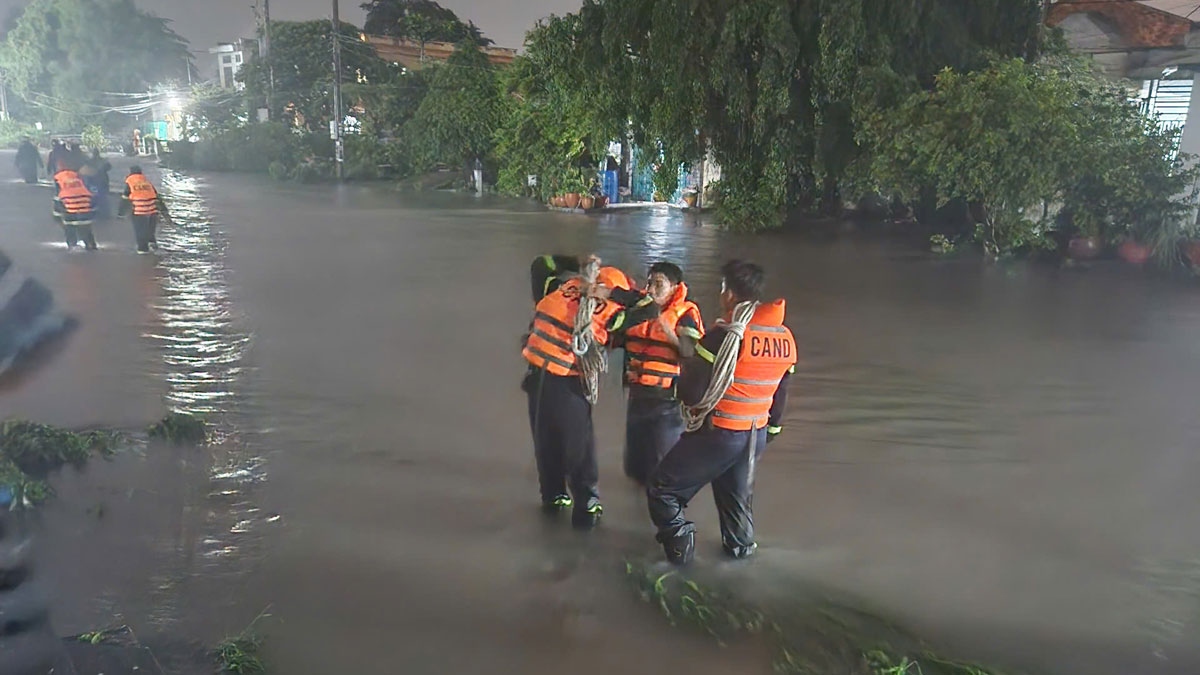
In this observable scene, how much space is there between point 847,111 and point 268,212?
870 cm

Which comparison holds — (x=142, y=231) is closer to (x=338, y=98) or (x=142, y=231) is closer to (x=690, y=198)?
(x=338, y=98)

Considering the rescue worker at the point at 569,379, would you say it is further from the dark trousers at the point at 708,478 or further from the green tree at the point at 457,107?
the green tree at the point at 457,107

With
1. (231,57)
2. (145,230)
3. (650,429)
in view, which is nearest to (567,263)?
(650,429)

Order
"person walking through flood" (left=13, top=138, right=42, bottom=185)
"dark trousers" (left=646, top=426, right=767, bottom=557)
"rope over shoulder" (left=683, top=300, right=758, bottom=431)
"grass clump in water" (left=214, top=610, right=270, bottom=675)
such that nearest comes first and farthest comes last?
"grass clump in water" (left=214, top=610, right=270, bottom=675), "rope over shoulder" (left=683, top=300, right=758, bottom=431), "dark trousers" (left=646, top=426, right=767, bottom=557), "person walking through flood" (left=13, top=138, right=42, bottom=185)

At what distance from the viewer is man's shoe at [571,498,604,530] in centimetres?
410

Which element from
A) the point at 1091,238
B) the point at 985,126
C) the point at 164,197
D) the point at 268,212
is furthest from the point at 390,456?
the point at 1091,238

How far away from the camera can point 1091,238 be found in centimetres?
1186

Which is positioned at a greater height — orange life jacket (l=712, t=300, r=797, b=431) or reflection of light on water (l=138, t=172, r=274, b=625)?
orange life jacket (l=712, t=300, r=797, b=431)

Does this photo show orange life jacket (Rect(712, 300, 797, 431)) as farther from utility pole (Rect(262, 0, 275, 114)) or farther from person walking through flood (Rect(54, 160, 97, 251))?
person walking through flood (Rect(54, 160, 97, 251))

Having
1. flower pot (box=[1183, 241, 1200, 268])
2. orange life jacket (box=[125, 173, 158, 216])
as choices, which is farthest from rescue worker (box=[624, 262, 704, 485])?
flower pot (box=[1183, 241, 1200, 268])

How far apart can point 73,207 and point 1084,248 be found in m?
12.4

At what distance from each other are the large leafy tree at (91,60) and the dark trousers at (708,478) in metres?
4.74

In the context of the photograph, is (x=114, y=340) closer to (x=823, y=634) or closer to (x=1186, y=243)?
(x=823, y=634)

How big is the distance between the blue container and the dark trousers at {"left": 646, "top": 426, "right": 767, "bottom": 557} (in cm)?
1296
